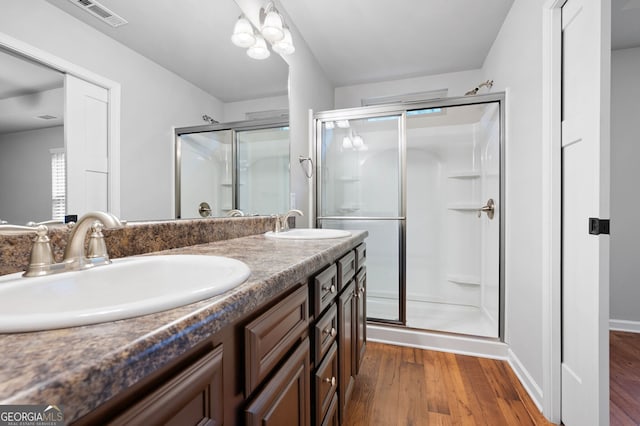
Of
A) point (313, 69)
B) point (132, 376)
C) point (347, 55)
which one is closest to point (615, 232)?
point (347, 55)

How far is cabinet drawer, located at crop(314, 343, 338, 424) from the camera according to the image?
0.90 meters

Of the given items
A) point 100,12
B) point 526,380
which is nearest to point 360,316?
point 526,380

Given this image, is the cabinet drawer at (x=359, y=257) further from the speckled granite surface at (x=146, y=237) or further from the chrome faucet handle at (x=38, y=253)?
the chrome faucet handle at (x=38, y=253)

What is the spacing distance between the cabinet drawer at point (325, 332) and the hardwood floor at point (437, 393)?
0.63 metres

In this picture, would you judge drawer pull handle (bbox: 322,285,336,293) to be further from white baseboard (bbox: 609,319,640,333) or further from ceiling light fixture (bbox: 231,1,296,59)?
white baseboard (bbox: 609,319,640,333)

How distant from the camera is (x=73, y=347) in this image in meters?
0.29

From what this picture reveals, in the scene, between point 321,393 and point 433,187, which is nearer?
point 321,393

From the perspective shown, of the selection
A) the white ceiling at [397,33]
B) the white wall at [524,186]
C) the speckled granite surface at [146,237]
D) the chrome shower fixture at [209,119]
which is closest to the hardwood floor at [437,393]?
the white wall at [524,186]

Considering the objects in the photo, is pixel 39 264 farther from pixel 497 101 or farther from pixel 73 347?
pixel 497 101

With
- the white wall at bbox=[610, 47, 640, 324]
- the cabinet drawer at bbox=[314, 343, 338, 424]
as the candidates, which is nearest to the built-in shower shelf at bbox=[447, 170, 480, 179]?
the white wall at bbox=[610, 47, 640, 324]

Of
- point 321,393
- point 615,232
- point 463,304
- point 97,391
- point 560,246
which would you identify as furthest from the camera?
point 463,304

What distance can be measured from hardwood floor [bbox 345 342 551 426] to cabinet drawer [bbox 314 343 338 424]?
454 millimetres

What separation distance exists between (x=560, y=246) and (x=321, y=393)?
127cm

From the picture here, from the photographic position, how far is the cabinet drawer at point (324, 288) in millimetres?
894
